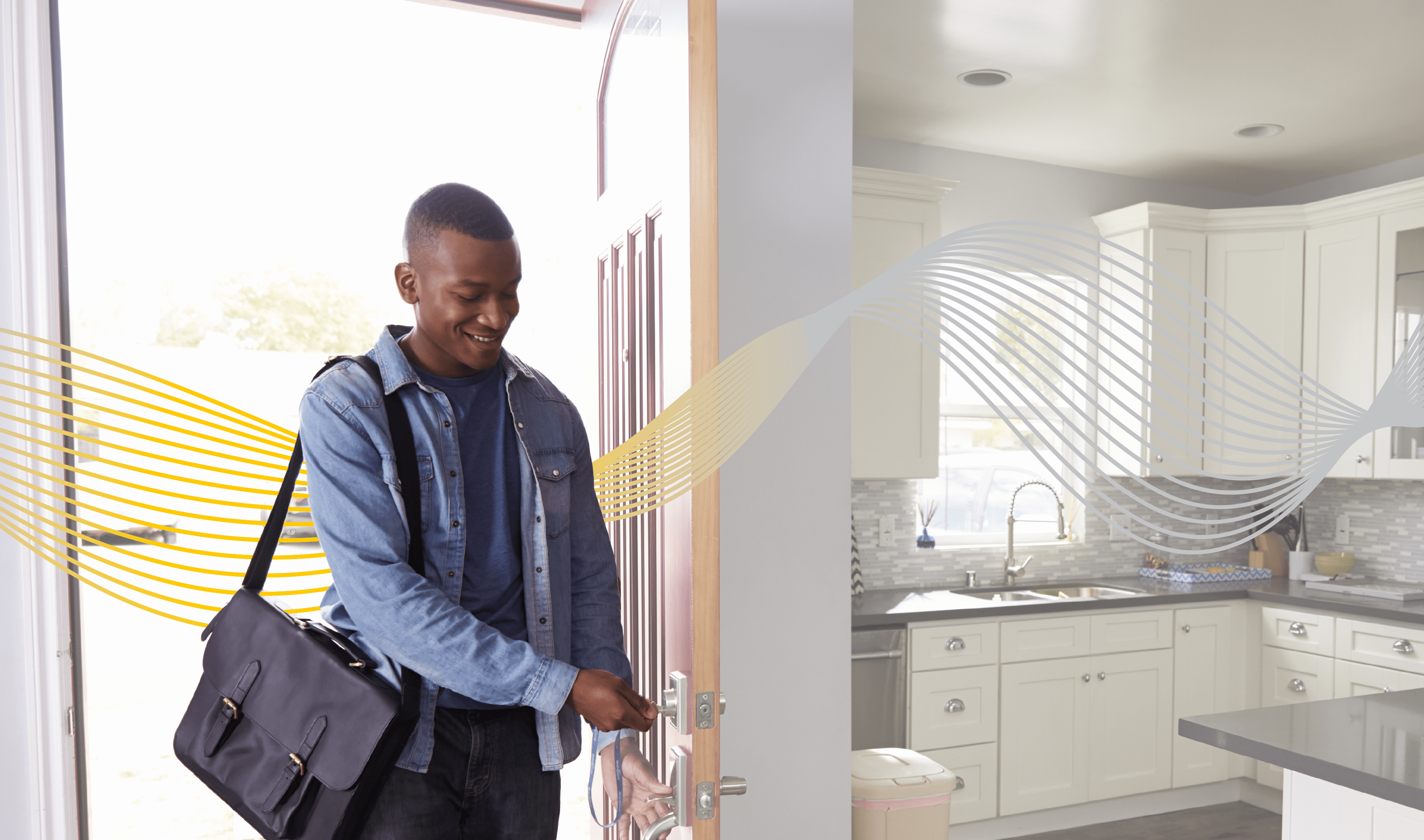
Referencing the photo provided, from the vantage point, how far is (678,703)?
107cm

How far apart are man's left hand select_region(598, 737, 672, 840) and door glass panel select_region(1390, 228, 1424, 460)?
3.34 meters

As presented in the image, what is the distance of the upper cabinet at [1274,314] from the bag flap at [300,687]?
2984mm

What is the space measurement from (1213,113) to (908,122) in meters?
1.06

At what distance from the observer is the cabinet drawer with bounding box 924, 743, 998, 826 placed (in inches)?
117

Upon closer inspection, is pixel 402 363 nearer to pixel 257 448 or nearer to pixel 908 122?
pixel 257 448

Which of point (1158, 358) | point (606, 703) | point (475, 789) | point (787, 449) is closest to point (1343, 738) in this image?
point (787, 449)

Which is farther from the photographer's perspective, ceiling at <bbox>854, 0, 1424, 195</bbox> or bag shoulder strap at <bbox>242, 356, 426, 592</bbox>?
ceiling at <bbox>854, 0, 1424, 195</bbox>

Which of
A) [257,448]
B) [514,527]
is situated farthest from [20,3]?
[514,527]

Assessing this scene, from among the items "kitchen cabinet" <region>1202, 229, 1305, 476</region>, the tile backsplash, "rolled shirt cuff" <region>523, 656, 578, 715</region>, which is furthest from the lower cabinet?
"rolled shirt cuff" <region>523, 656, 578, 715</region>

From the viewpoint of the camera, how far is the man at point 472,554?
38.0 inches

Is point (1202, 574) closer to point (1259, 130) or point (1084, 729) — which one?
point (1084, 729)

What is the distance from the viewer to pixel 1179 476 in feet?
13.1

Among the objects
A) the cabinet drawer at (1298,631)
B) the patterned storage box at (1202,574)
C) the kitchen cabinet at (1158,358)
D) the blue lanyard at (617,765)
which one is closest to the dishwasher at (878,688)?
the kitchen cabinet at (1158,358)

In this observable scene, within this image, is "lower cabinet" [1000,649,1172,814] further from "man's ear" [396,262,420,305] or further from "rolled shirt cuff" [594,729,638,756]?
"man's ear" [396,262,420,305]
